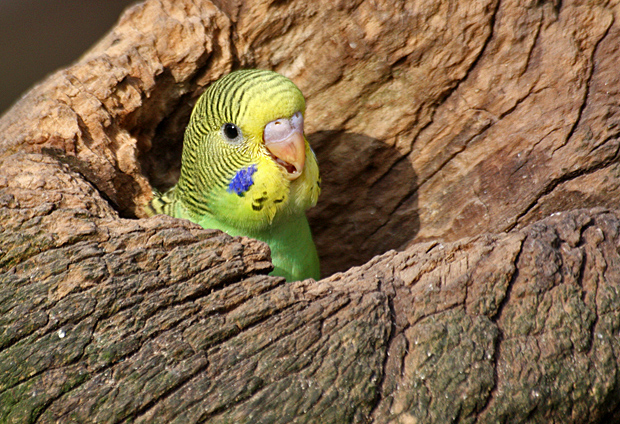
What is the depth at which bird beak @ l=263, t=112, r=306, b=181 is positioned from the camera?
9.85 feet

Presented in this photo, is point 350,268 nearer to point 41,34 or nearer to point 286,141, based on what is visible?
point 286,141

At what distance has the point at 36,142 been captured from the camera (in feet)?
10.5

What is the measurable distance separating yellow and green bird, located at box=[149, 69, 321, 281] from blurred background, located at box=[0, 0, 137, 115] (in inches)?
196

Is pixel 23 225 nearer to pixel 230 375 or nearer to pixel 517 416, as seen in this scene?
pixel 230 375

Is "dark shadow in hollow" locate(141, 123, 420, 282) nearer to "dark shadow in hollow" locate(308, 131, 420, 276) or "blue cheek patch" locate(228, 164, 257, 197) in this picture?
"dark shadow in hollow" locate(308, 131, 420, 276)

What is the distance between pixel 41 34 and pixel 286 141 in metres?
5.84

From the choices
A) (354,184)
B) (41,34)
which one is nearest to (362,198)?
(354,184)

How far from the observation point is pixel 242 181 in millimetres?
3088

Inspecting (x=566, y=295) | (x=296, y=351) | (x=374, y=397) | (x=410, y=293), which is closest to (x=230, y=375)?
(x=296, y=351)

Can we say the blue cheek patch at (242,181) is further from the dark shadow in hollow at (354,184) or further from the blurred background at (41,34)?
the blurred background at (41,34)

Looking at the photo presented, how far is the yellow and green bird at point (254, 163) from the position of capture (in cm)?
301

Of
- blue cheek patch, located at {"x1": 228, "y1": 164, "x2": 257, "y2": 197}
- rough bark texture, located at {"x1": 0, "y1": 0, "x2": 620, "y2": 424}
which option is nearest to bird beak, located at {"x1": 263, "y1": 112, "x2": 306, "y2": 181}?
blue cheek patch, located at {"x1": 228, "y1": 164, "x2": 257, "y2": 197}

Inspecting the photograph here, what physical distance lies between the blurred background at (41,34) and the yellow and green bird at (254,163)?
16.4 feet

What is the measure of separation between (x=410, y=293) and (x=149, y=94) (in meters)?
2.19
